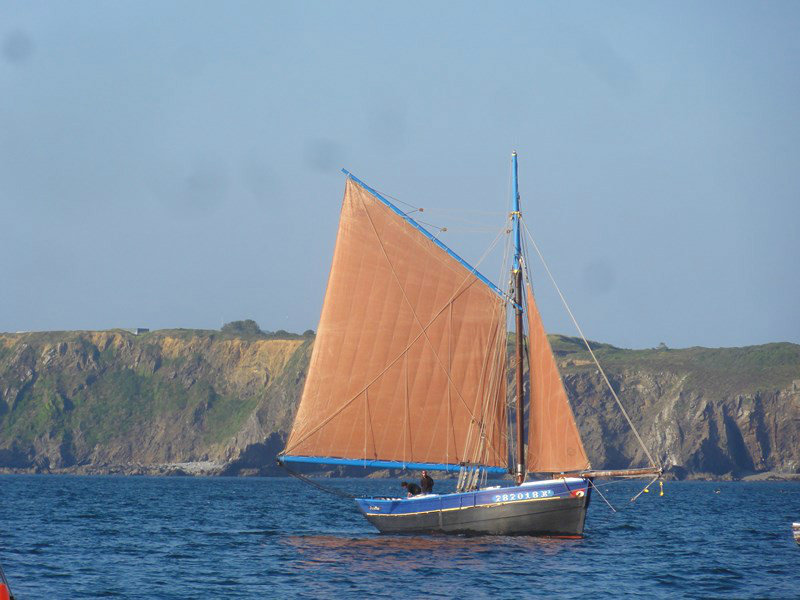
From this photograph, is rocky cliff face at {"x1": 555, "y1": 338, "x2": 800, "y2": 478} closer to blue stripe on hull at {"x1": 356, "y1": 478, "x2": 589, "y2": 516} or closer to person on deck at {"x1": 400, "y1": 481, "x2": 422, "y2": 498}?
person on deck at {"x1": 400, "y1": 481, "x2": 422, "y2": 498}

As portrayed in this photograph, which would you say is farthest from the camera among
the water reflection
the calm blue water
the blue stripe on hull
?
the blue stripe on hull

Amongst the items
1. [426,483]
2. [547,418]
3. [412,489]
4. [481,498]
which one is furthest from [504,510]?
[412,489]

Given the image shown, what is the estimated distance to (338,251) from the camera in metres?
53.2

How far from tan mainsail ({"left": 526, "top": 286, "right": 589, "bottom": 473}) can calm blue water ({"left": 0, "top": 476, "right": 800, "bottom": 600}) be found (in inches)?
138

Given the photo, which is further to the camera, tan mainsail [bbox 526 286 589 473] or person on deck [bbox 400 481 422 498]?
person on deck [bbox 400 481 422 498]

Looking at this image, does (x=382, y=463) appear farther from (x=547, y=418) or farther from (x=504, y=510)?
(x=547, y=418)

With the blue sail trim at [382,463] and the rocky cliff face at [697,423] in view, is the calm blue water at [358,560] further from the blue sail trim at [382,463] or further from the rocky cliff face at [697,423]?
the rocky cliff face at [697,423]

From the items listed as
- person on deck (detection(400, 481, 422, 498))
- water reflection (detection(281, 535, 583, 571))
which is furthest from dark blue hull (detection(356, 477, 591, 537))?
person on deck (detection(400, 481, 422, 498))

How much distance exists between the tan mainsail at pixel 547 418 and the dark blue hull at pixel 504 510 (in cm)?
126

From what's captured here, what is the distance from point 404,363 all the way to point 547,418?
6865mm

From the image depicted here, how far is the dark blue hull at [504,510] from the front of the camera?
4903 cm

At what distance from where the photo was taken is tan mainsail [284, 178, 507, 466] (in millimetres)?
52094

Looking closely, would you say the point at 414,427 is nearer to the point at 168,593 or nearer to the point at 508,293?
the point at 508,293

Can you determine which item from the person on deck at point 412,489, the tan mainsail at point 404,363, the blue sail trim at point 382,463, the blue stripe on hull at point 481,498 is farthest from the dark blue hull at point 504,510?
the tan mainsail at point 404,363
